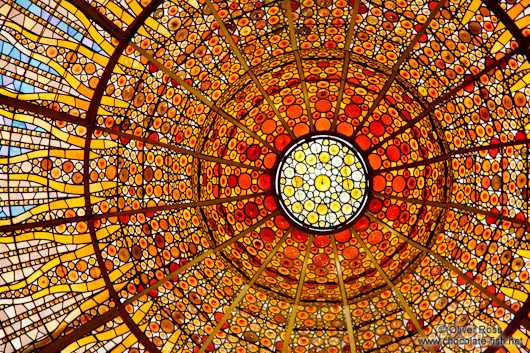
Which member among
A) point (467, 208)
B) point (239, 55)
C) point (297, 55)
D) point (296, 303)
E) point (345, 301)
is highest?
point (297, 55)

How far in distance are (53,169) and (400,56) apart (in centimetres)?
877

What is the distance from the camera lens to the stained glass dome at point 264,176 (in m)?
13.4

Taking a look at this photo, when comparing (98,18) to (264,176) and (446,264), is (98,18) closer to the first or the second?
(264,176)

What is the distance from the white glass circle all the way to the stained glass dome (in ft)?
0.20

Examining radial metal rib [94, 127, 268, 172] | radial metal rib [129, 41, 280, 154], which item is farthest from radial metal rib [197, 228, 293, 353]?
radial metal rib [129, 41, 280, 154]

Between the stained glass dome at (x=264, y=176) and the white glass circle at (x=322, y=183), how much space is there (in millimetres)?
60

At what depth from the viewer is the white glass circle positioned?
714 inches

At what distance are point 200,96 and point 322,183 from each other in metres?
5.12

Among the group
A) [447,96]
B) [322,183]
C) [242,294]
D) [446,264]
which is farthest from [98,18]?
[446,264]

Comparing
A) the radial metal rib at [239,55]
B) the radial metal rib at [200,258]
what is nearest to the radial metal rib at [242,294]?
the radial metal rib at [200,258]

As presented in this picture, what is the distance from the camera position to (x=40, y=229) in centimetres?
1398

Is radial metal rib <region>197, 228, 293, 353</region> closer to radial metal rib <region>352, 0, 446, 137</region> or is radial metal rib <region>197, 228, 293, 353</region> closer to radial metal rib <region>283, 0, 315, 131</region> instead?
radial metal rib <region>283, 0, 315, 131</region>

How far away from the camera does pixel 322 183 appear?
18.4m

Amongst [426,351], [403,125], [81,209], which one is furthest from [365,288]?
[81,209]
